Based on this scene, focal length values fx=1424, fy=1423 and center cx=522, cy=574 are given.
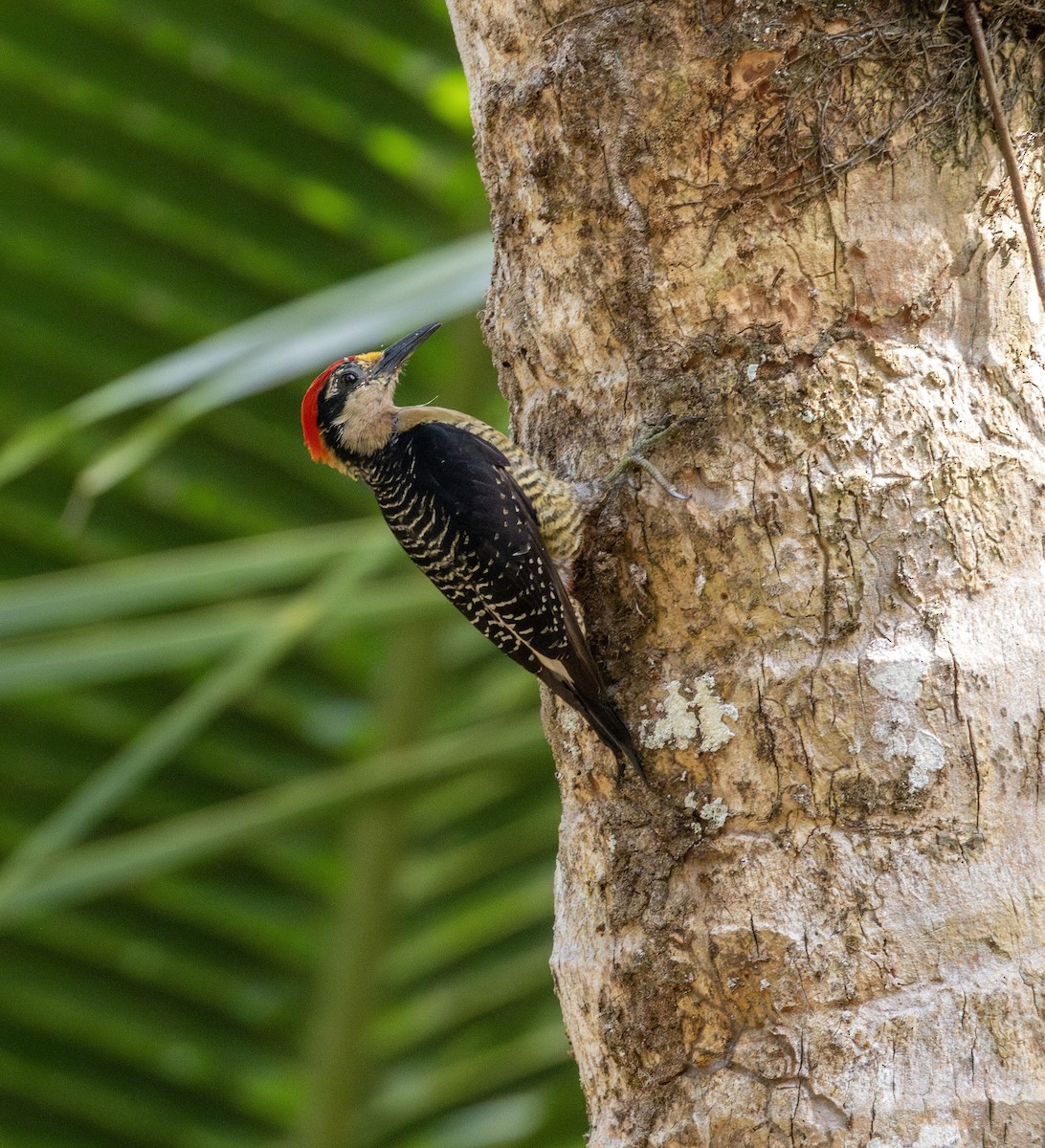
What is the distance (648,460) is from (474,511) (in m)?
0.81

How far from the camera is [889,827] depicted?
1.84m

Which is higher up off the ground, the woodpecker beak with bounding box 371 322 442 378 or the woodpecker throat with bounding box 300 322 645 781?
the woodpecker beak with bounding box 371 322 442 378

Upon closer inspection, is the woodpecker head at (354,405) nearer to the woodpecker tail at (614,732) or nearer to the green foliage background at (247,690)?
the green foliage background at (247,690)

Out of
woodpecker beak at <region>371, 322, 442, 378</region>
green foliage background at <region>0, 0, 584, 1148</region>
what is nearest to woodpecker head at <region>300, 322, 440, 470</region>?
woodpecker beak at <region>371, 322, 442, 378</region>

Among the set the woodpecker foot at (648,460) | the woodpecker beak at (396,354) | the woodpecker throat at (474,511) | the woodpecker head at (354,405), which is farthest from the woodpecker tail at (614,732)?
the woodpecker beak at (396,354)

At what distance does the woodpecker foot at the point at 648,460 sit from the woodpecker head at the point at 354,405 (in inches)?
48.9

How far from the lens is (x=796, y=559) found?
6.53ft

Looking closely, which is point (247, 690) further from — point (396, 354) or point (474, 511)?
point (474, 511)

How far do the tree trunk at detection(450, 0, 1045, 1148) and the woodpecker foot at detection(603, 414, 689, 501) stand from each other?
2cm

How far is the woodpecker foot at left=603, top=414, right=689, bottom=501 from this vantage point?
2129mm

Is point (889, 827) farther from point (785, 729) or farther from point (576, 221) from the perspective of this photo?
point (576, 221)

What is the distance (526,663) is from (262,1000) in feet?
5.96

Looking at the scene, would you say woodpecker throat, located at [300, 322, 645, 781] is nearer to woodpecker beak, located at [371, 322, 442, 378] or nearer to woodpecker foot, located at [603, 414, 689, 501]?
woodpecker beak, located at [371, 322, 442, 378]

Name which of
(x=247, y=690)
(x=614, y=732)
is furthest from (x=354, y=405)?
(x=614, y=732)
